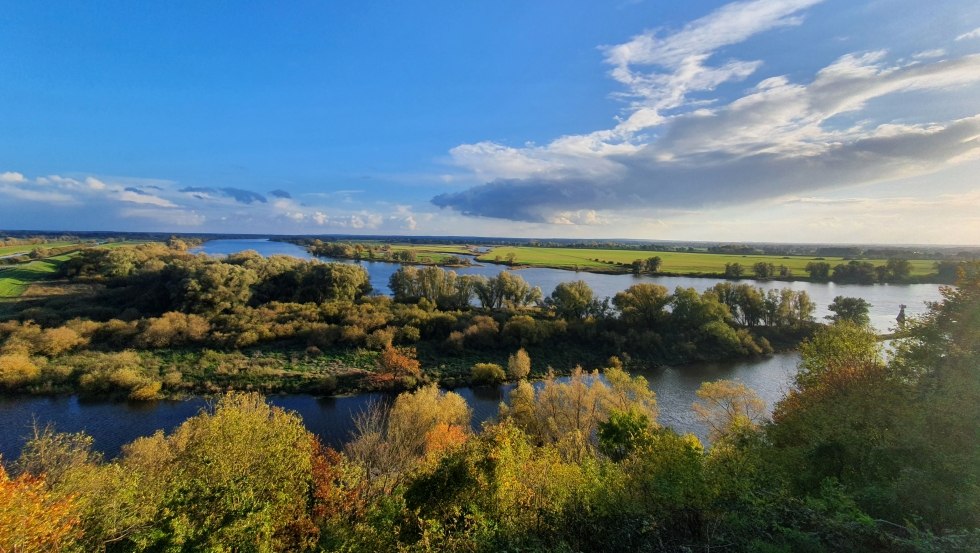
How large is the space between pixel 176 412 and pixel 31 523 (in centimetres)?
2812

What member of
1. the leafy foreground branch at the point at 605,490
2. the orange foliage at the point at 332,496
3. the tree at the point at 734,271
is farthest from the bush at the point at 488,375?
the tree at the point at 734,271

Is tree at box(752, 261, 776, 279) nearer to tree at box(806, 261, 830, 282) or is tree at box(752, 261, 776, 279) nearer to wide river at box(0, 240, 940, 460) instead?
tree at box(806, 261, 830, 282)

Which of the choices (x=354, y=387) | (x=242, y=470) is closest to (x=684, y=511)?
(x=242, y=470)

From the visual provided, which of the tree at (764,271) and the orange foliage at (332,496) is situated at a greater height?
the tree at (764,271)

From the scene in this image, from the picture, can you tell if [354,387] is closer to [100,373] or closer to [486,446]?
[100,373]

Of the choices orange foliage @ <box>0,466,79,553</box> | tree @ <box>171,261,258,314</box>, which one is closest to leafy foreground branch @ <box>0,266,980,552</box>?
orange foliage @ <box>0,466,79,553</box>

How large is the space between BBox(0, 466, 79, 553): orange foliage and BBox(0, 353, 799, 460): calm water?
61.0 ft

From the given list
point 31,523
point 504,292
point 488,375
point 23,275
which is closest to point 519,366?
point 488,375

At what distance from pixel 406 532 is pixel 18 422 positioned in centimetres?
3589

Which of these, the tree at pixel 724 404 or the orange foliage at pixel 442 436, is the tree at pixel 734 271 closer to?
the tree at pixel 724 404

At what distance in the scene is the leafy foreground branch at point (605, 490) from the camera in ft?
31.2

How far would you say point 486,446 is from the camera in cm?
1312

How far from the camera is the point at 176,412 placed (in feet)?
106

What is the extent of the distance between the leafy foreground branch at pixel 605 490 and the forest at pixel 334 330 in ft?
75.6
